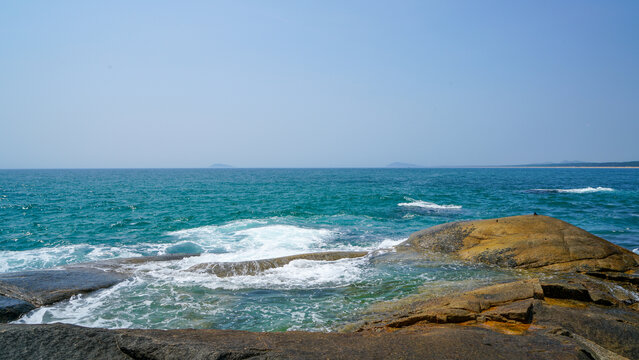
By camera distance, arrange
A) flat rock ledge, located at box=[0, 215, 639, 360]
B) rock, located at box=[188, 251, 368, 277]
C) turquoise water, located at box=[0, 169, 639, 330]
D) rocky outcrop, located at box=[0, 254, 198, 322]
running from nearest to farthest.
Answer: flat rock ledge, located at box=[0, 215, 639, 360]
rocky outcrop, located at box=[0, 254, 198, 322]
turquoise water, located at box=[0, 169, 639, 330]
rock, located at box=[188, 251, 368, 277]

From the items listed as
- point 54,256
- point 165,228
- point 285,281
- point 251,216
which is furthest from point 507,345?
point 251,216

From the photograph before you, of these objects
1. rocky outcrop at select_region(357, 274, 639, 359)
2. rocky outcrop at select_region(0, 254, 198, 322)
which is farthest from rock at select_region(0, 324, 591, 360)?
rocky outcrop at select_region(0, 254, 198, 322)

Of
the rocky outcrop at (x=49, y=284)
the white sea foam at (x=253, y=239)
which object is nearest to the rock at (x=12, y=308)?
the rocky outcrop at (x=49, y=284)

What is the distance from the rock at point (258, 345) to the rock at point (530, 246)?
6.84m

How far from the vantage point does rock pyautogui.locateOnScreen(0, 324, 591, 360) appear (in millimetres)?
3762

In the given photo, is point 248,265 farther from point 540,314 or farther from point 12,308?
point 540,314

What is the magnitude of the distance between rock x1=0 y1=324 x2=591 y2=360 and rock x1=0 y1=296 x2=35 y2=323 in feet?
13.7

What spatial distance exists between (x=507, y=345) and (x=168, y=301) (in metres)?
A: 7.64

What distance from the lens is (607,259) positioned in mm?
9797

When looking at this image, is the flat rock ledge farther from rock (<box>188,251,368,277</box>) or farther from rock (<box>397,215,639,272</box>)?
rock (<box>188,251,368,277</box>)

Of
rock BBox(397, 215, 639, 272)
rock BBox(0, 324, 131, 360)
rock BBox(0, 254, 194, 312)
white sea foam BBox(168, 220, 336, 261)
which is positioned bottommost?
white sea foam BBox(168, 220, 336, 261)

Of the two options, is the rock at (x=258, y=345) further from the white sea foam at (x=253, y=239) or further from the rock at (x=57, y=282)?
the white sea foam at (x=253, y=239)

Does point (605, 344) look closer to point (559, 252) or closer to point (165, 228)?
point (559, 252)

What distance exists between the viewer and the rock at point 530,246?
986 centimetres
